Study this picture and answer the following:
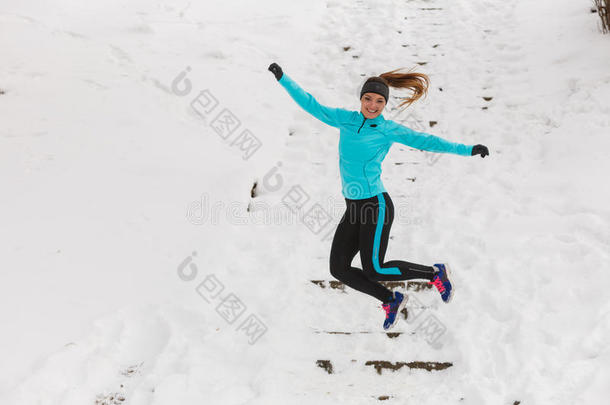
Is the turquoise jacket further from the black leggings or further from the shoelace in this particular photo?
the shoelace

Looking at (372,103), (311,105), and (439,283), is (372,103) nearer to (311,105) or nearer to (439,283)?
(311,105)

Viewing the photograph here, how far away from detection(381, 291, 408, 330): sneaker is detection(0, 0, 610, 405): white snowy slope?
13 centimetres

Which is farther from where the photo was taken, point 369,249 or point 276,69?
point 369,249


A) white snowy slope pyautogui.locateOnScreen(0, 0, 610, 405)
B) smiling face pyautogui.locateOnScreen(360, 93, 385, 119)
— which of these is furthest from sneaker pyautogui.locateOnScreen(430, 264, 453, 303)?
smiling face pyautogui.locateOnScreen(360, 93, 385, 119)

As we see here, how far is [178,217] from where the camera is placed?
3.98 meters

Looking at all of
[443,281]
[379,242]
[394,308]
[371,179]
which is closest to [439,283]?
[443,281]

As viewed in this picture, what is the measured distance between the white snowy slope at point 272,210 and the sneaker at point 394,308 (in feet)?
0.44

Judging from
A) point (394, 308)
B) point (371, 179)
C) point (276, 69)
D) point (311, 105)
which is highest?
point (276, 69)

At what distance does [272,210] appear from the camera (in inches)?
166

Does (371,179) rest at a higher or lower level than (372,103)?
lower

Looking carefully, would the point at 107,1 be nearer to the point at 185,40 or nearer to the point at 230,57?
the point at 185,40

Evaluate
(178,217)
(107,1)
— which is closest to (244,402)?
(178,217)

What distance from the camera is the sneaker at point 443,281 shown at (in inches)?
122

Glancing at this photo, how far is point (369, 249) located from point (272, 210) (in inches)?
54.8
